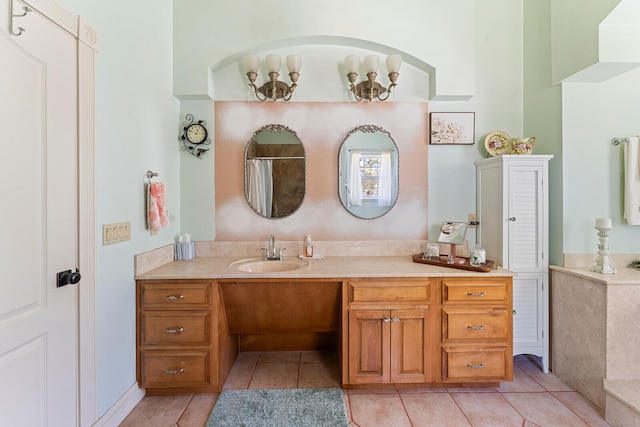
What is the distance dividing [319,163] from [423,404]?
75.7 inches

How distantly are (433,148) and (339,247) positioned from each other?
120 cm

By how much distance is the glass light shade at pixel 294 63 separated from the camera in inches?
91.7

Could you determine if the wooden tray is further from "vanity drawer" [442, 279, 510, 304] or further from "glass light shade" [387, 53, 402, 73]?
"glass light shade" [387, 53, 402, 73]

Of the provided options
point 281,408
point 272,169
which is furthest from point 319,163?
point 281,408

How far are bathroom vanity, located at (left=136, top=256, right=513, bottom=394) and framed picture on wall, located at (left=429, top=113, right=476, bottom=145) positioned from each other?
3.86 ft

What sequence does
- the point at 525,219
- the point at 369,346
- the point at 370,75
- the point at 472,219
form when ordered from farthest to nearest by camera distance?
the point at 472,219, the point at 370,75, the point at 525,219, the point at 369,346

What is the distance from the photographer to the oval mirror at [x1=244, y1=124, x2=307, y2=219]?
2.56m

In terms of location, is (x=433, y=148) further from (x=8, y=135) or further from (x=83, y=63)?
(x=8, y=135)

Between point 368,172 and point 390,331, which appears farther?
point 368,172

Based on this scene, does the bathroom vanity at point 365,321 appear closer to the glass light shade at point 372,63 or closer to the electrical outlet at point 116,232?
the electrical outlet at point 116,232

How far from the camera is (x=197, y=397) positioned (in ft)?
6.54

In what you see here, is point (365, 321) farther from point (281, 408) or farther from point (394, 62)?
point (394, 62)

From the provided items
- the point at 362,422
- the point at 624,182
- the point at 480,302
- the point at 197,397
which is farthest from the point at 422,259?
the point at 197,397

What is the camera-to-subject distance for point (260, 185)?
8.41ft
